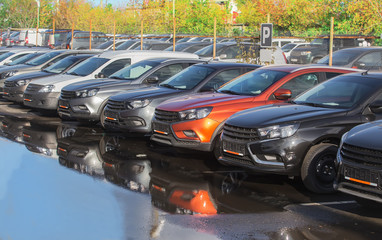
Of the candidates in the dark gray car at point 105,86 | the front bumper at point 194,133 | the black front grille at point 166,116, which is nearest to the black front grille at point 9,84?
the dark gray car at point 105,86

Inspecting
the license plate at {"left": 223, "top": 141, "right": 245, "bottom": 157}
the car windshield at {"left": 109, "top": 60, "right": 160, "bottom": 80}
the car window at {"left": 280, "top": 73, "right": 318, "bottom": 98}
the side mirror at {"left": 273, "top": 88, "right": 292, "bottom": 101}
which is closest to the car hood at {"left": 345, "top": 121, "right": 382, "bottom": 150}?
the license plate at {"left": 223, "top": 141, "right": 245, "bottom": 157}

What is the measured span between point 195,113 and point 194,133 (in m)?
0.35

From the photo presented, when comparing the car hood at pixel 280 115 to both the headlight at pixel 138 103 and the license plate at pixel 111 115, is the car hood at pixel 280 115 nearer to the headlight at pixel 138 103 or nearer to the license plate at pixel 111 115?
the headlight at pixel 138 103

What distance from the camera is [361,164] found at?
23.2 ft

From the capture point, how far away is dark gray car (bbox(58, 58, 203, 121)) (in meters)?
14.1

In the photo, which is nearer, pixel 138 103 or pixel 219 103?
pixel 219 103

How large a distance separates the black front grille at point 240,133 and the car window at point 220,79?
3316 millimetres

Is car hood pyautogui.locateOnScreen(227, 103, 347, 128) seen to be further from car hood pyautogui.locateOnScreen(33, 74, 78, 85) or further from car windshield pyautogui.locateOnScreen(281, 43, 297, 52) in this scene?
car windshield pyautogui.locateOnScreen(281, 43, 297, 52)

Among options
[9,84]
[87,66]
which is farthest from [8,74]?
[87,66]

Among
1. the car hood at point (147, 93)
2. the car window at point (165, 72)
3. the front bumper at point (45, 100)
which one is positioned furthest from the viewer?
the front bumper at point (45, 100)

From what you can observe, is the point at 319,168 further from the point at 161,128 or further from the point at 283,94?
the point at 161,128

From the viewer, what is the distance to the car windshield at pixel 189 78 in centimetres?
1257

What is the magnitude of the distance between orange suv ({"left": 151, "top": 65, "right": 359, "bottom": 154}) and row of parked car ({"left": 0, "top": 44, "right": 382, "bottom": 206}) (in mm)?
17

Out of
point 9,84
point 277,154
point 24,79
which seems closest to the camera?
point 277,154
